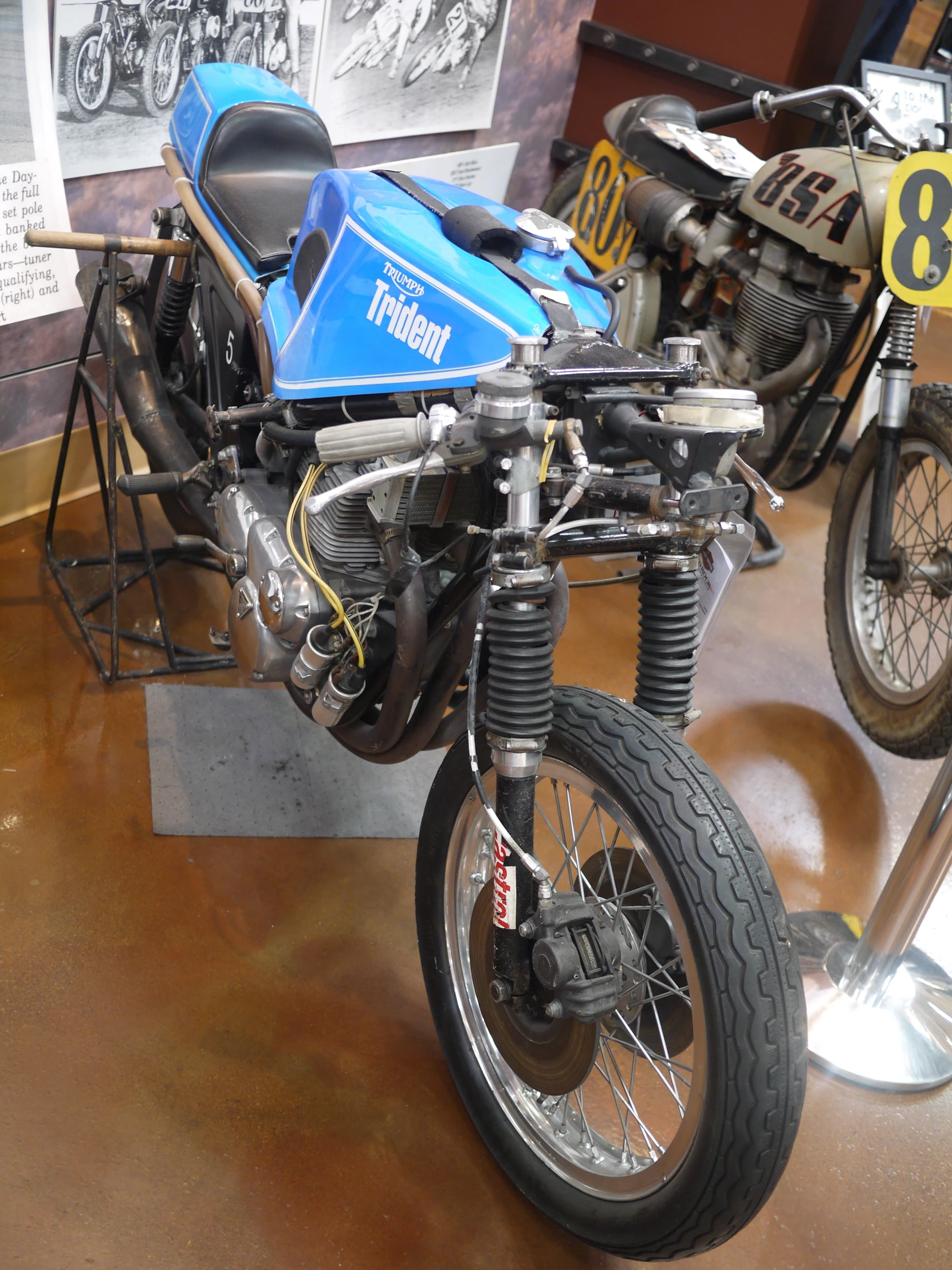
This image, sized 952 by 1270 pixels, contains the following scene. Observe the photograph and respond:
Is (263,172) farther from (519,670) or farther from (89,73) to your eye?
(519,670)

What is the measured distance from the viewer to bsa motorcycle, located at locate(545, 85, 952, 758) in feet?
8.14

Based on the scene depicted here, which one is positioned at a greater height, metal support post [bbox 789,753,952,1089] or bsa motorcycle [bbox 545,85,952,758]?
bsa motorcycle [bbox 545,85,952,758]

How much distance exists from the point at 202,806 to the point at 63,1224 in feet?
2.68

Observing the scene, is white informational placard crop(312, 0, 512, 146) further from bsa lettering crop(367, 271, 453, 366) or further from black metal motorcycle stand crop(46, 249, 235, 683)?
bsa lettering crop(367, 271, 453, 366)

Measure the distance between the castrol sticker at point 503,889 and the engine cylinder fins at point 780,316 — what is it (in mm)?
1979

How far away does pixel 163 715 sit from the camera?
229 cm

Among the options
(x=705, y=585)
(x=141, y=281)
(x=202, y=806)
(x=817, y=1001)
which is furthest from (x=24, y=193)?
(x=817, y=1001)

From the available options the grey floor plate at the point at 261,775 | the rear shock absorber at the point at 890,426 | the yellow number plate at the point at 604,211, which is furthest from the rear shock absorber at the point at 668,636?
the yellow number plate at the point at 604,211

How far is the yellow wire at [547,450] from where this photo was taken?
1255 millimetres

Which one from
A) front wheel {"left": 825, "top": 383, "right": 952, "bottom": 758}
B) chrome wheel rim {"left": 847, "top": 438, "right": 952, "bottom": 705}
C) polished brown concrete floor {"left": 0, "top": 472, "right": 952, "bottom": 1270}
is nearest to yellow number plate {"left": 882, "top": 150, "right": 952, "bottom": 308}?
front wheel {"left": 825, "top": 383, "right": 952, "bottom": 758}

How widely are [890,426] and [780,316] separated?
524 millimetres

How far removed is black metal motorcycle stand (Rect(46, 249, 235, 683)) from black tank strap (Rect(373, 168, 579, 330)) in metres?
0.79

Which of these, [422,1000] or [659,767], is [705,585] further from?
[422,1000]

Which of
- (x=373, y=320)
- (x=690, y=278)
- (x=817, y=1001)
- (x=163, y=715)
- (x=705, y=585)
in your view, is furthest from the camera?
(x=690, y=278)
